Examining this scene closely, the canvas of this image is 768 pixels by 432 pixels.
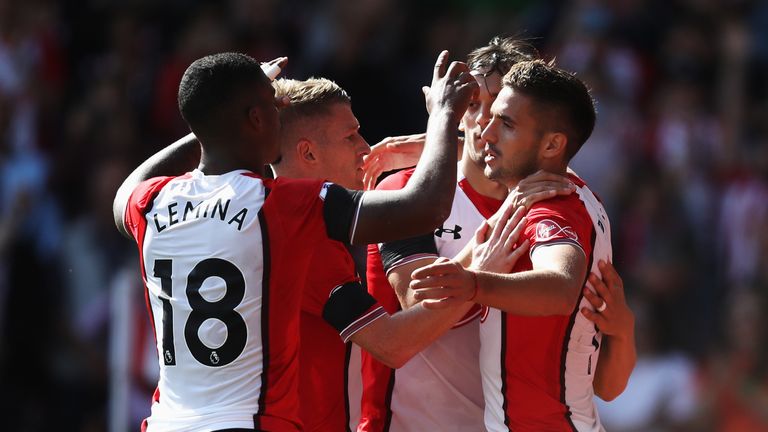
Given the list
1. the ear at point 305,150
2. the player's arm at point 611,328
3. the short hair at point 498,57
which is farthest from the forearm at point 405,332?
the short hair at point 498,57

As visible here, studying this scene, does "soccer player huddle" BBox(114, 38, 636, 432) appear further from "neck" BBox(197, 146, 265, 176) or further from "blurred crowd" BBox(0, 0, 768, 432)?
"blurred crowd" BBox(0, 0, 768, 432)

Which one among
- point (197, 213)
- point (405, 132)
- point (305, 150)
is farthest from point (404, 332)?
point (405, 132)

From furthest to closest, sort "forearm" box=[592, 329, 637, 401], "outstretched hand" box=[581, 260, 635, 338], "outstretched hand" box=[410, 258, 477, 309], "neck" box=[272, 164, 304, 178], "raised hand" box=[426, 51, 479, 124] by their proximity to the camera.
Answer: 1. "neck" box=[272, 164, 304, 178]
2. "forearm" box=[592, 329, 637, 401]
3. "outstretched hand" box=[581, 260, 635, 338]
4. "raised hand" box=[426, 51, 479, 124]
5. "outstretched hand" box=[410, 258, 477, 309]

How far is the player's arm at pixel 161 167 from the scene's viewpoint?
4863 mm

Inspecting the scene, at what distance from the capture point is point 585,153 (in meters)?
10.8

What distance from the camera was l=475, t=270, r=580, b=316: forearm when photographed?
4.24 m

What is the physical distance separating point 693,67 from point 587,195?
24.0ft

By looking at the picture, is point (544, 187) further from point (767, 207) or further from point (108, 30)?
point (108, 30)

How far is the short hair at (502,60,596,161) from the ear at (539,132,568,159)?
0.9 inches

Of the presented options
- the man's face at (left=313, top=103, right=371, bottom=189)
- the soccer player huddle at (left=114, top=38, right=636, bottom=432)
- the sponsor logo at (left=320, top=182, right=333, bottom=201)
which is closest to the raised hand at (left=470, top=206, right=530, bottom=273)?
the soccer player huddle at (left=114, top=38, right=636, bottom=432)

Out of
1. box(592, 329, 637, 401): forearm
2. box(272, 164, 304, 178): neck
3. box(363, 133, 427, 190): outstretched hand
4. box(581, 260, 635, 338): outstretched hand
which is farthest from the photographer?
box(363, 133, 427, 190): outstretched hand

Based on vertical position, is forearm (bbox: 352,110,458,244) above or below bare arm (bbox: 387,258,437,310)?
above

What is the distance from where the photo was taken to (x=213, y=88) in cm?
445

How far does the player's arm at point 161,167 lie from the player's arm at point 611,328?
5.78 feet
